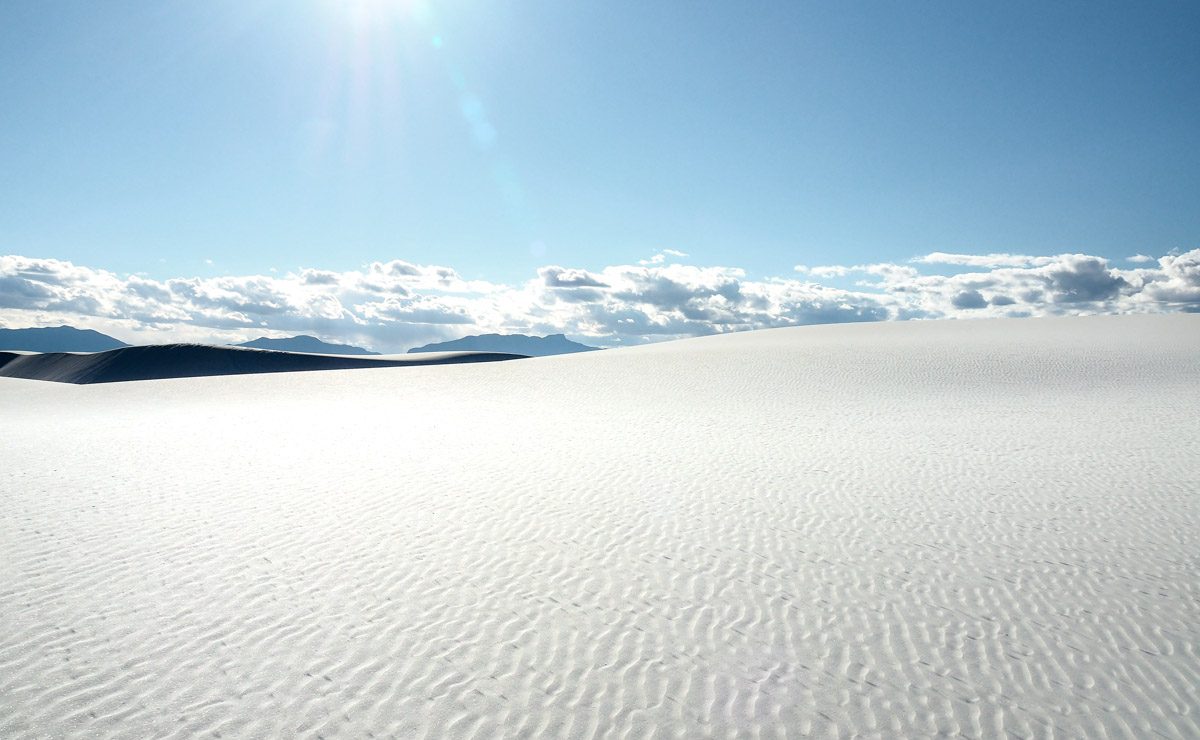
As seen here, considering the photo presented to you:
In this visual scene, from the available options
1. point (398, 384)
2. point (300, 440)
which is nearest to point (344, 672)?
point (300, 440)

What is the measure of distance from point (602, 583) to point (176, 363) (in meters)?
125

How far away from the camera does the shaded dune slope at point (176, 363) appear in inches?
4124

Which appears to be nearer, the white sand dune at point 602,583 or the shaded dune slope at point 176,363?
the white sand dune at point 602,583

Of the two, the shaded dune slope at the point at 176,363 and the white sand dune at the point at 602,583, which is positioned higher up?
the shaded dune slope at the point at 176,363

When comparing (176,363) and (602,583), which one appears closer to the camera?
(602,583)

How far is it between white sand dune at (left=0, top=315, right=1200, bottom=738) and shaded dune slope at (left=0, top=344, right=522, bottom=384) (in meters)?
86.2

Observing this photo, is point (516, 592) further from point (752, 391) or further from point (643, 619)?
point (752, 391)

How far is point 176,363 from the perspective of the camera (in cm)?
10844

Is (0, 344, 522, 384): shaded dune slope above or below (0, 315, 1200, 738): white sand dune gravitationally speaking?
above

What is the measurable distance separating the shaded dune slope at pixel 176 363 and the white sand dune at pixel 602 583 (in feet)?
283

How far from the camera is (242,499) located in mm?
12055

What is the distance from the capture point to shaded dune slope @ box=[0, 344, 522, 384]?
105 meters

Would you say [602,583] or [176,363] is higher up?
[176,363]

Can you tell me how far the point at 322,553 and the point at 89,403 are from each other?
97.0 ft
